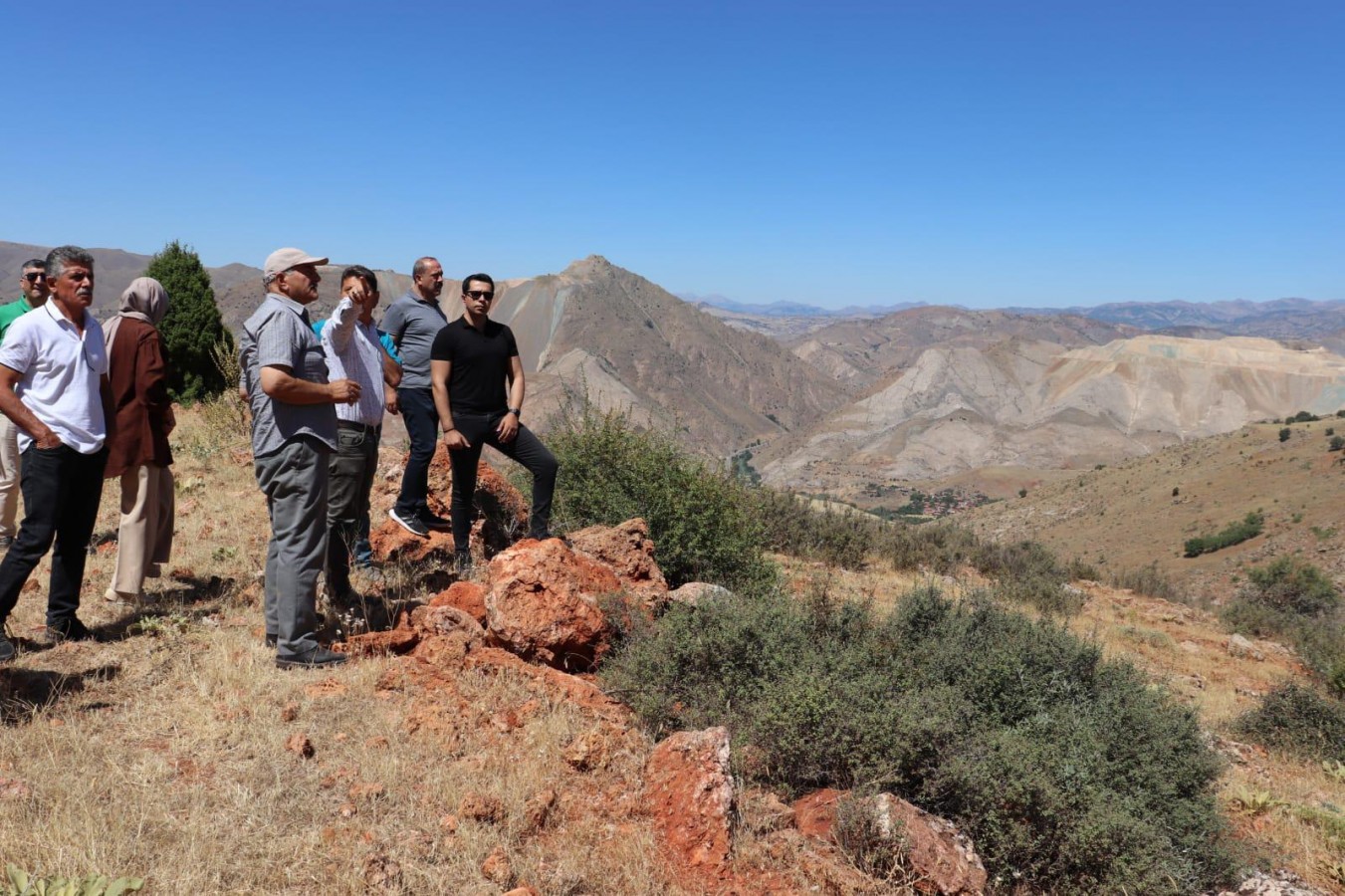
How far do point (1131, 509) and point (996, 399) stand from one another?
75055 mm

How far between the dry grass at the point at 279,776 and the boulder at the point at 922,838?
726mm

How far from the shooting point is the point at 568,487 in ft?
21.4

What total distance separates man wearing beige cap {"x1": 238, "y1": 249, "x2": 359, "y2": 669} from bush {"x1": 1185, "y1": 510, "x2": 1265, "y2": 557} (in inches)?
1631

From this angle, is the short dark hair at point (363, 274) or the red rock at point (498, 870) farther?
the short dark hair at point (363, 274)

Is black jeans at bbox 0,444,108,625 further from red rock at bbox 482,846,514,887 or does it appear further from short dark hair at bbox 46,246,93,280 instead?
red rock at bbox 482,846,514,887

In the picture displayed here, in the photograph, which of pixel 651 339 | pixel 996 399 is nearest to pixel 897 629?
pixel 996 399

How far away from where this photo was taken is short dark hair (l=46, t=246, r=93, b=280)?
361cm

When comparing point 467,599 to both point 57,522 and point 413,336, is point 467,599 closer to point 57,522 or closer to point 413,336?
point 413,336

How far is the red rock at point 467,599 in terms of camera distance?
14.3 ft

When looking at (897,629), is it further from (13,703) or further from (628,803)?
A: (13,703)

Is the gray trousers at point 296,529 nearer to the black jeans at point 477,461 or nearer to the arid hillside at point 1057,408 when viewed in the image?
the black jeans at point 477,461

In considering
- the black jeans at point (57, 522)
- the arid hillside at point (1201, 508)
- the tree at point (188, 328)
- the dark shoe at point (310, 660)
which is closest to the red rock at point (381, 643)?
the dark shoe at point (310, 660)

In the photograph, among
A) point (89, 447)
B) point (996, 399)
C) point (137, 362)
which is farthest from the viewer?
point (996, 399)

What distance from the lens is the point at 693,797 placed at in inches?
106
